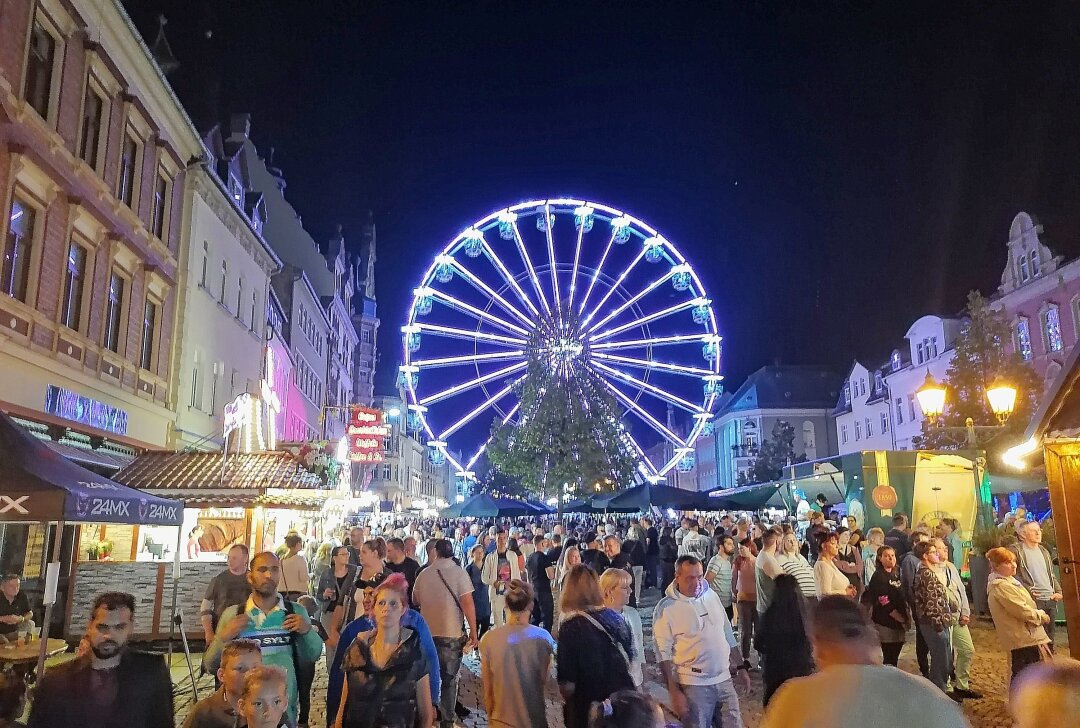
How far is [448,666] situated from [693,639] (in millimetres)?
3086

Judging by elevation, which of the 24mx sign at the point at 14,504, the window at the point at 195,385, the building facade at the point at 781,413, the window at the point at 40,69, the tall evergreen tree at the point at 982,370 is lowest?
the 24mx sign at the point at 14,504

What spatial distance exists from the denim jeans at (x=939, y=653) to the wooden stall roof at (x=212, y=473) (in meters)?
11.8

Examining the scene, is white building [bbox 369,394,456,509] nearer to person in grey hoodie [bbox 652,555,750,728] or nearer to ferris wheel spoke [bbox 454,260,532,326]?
ferris wheel spoke [bbox 454,260,532,326]

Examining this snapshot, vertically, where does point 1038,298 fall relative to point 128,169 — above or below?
above

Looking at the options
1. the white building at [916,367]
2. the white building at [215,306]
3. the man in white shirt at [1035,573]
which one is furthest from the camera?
the white building at [916,367]

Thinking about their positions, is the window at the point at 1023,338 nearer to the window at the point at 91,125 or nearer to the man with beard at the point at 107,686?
the window at the point at 91,125

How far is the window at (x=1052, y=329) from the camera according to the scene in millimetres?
33062

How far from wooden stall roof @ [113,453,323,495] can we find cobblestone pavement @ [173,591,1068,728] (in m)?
3.72

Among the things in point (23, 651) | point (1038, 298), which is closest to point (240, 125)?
point (23, 651)

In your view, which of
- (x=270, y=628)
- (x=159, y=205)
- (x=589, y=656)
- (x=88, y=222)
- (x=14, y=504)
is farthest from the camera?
(x=159, y=205)

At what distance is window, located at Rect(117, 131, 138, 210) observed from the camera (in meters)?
17.0

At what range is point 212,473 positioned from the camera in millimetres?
15797

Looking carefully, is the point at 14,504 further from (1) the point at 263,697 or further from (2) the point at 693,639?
(2) the point at 693,639

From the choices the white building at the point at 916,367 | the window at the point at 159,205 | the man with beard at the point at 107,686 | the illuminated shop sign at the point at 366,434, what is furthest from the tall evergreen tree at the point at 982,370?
the man with beard at the point at 107,686
